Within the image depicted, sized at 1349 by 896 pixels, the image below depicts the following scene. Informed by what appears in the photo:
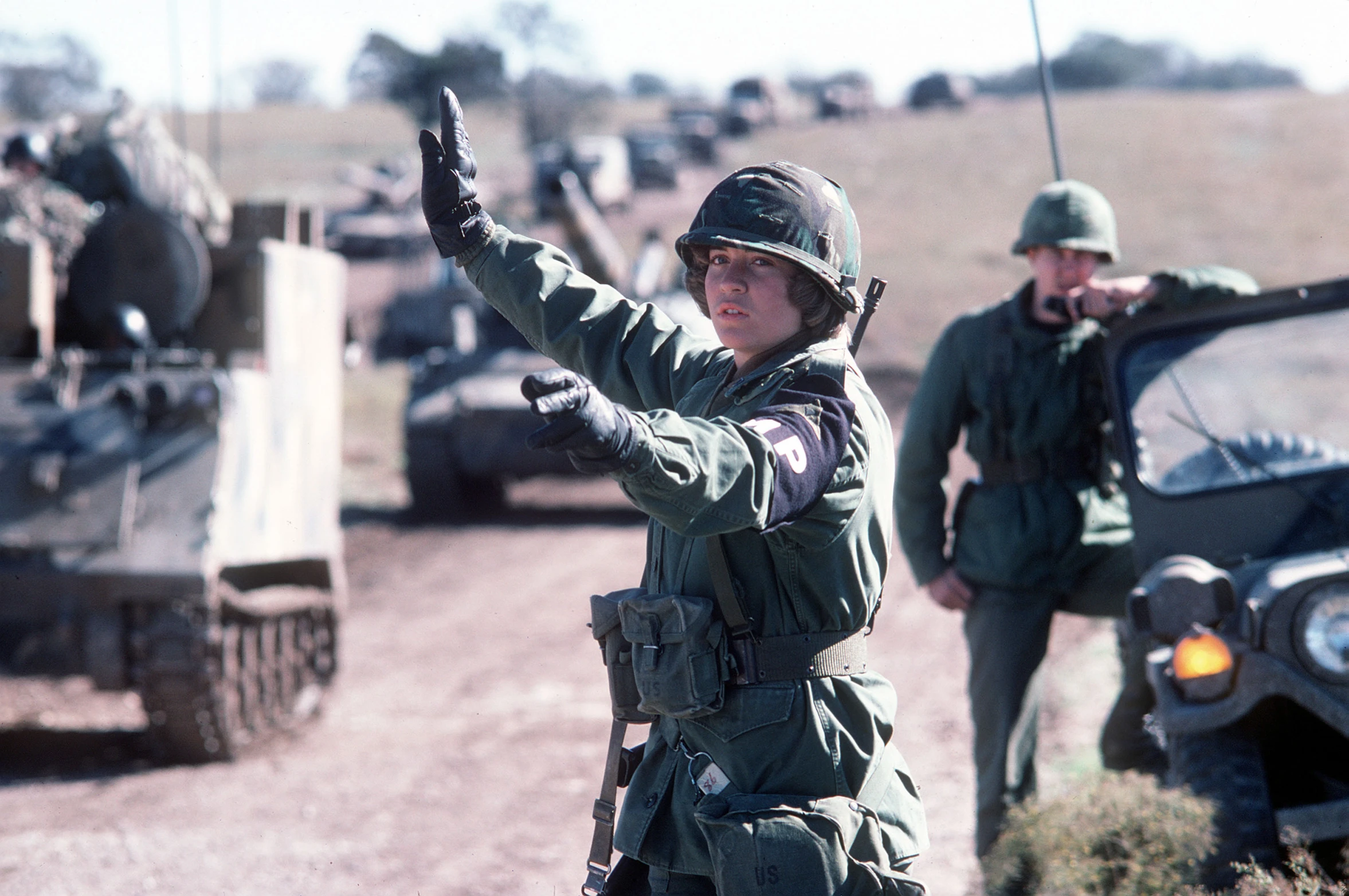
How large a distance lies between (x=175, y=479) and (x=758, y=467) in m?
4.93

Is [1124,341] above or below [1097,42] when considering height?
below

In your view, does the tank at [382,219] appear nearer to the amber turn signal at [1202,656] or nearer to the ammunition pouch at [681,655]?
the amber turn signal at [1202,656]

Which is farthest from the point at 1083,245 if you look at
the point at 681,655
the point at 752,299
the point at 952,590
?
the point at 681,655

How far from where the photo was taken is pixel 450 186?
2867 mm

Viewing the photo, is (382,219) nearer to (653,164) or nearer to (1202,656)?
(653,164)

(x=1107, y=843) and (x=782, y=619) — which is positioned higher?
(x=782, y=619)

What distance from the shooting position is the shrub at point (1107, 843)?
3.69m

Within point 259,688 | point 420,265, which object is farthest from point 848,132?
point 259,688

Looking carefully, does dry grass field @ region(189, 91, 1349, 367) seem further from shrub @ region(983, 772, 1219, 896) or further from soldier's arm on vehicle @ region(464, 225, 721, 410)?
soldier's arm on vehicle @ region(464, 225, 721, 410)

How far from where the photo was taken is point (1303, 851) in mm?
3459

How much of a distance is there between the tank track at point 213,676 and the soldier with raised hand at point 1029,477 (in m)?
3.19

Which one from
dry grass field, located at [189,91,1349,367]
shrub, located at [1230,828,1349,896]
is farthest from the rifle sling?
dry grass field, located at [189,91,1349,367]

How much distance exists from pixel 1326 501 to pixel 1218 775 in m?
0.83

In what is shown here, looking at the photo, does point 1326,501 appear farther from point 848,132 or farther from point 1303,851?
point 848,132
